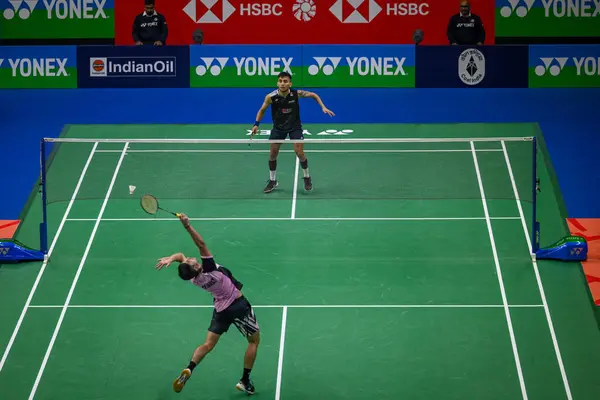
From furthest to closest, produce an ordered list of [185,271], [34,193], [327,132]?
[327,132] → [34,193] → [185,271]

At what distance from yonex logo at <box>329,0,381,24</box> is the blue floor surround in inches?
109

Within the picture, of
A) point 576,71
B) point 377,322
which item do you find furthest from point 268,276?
point 576,71

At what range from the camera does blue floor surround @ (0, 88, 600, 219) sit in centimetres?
2045

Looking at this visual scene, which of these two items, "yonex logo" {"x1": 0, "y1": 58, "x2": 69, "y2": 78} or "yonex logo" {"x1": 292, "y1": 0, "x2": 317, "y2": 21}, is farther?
"yonex logo" {"x1": 292, "y1": 0, "x2": 317, "y2": 21}

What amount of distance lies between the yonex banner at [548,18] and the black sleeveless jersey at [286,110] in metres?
6.93

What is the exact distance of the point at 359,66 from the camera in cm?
2169

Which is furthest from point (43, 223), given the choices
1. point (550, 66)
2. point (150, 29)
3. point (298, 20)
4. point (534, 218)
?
point (550, 66)

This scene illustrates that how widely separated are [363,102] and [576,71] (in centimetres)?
416

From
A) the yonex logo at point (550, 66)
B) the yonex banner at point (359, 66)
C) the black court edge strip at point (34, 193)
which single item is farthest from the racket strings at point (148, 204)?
the yonex logo at point (550, 66)

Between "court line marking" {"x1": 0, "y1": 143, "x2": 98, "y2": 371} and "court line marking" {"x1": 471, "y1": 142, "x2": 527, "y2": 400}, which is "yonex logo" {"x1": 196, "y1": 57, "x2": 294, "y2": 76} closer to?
"court line marking" {"x1": 0, "y1": 143, "x2": 98, "y2": 371}

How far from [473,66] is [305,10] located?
14.6 ft

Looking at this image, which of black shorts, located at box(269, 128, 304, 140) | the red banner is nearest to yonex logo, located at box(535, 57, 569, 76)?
the red banner

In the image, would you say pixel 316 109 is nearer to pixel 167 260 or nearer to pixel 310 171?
pixel 310 171

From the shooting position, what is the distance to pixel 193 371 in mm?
14195
